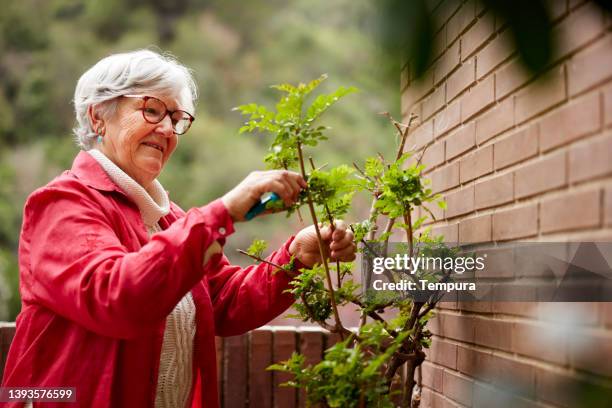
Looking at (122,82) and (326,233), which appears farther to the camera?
(122,82)

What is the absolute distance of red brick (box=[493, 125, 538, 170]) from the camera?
1.28m

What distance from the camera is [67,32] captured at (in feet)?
58.9

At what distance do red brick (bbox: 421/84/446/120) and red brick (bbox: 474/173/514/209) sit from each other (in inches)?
15.4

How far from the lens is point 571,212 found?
1.12m

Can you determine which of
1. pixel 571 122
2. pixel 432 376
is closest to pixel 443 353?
pixel 432 376

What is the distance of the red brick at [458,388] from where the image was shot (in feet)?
5.21

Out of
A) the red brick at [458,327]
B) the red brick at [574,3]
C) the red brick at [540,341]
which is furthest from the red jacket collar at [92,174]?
the red brick at [574,3]

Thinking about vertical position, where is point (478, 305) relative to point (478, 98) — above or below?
below

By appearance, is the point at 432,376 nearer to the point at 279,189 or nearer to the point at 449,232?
the point at 449,232

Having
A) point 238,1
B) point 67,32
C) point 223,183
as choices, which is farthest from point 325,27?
point 67,32

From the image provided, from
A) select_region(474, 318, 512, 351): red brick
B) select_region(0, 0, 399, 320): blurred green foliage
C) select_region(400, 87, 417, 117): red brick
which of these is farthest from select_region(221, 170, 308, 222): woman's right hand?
select_region(0, 0, 399, 320): blurred green foliage

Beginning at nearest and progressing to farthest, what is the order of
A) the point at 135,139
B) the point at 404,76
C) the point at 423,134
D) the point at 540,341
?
the point at 404,76 → the point at 540,341 → the point at 135,139 → the point at 423,134

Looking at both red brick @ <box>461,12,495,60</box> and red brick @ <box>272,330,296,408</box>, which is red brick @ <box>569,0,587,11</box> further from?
red brick @ <box>272,330,296,408</box>

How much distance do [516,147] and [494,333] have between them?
0.44 metres
